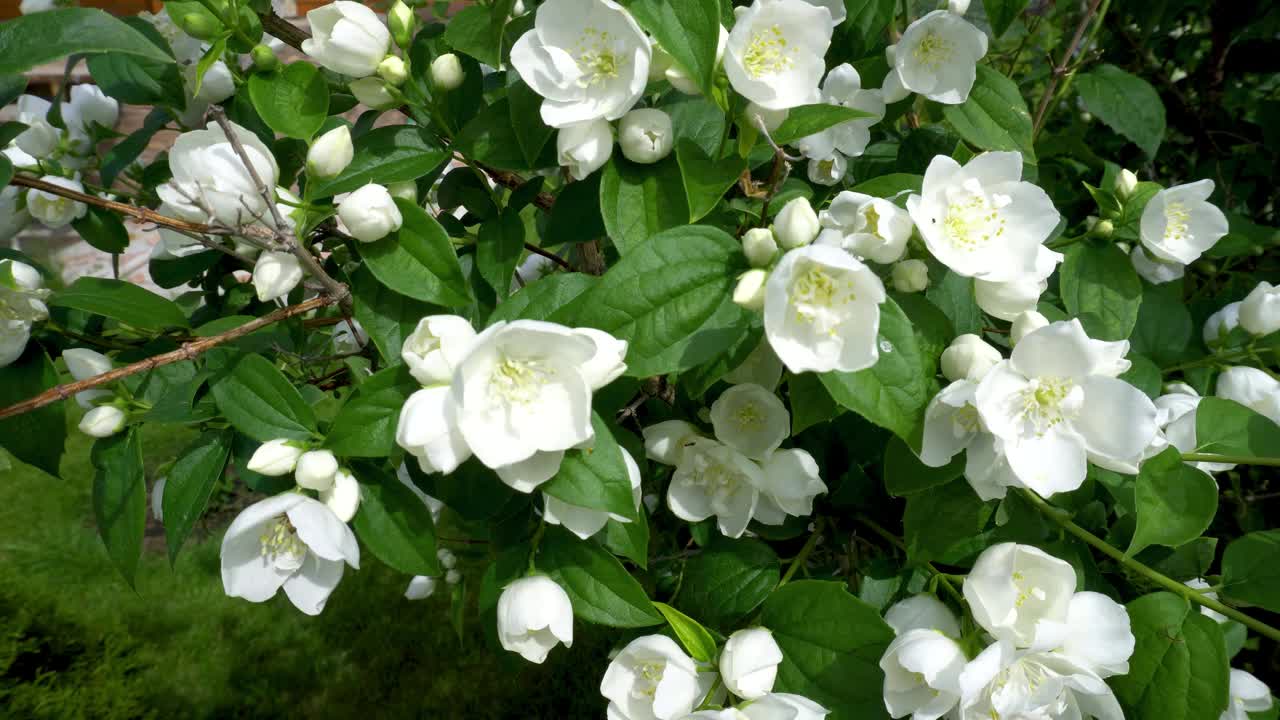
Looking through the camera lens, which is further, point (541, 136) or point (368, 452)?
point (541, 136)

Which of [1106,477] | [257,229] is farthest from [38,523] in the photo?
[1106,477]

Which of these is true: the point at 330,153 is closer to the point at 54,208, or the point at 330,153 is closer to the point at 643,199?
the point at 643,199

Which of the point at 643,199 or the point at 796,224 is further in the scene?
the point at 643,199

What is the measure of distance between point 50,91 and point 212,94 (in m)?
6.88

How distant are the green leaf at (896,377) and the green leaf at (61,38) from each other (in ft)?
2.65

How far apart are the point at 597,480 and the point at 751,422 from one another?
38 centimetres

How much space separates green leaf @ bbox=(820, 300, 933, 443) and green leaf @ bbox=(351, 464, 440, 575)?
0.52m

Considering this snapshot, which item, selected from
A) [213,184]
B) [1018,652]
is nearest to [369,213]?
[213,184]

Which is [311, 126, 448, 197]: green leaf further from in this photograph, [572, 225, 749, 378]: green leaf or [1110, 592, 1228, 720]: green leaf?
[1110, 592, 1228, 720]: green leaf

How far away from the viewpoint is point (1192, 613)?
3.82 ft

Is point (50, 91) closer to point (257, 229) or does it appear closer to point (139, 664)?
point (139, 664)

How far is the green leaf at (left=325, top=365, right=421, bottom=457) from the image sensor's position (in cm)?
95

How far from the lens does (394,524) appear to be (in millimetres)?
1062

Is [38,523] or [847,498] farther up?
[847,498]
